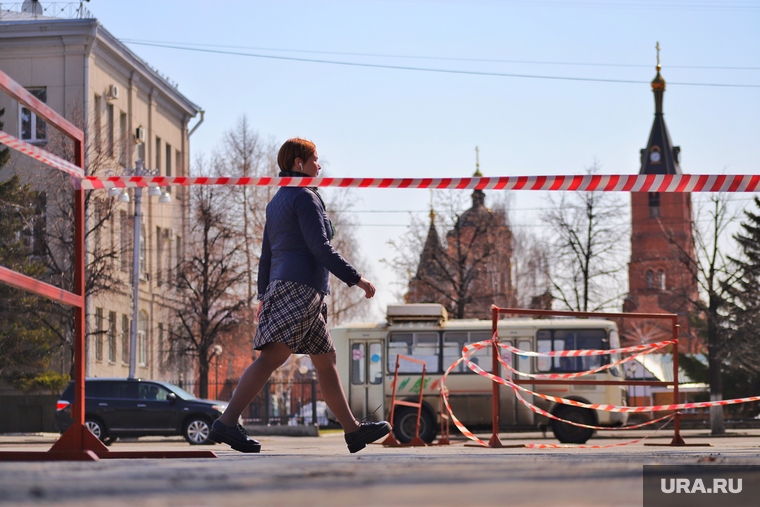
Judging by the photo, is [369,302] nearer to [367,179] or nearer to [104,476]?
[367,179]

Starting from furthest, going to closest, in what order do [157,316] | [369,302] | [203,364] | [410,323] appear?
1. [369,302]
2. [157,316]
3. [203,364]
4. [410,323]

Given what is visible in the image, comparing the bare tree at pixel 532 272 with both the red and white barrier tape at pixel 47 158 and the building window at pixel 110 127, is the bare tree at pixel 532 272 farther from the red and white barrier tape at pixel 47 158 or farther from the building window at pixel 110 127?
the red and white barrier tape at pixel 47 158

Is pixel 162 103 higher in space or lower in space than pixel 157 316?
higher

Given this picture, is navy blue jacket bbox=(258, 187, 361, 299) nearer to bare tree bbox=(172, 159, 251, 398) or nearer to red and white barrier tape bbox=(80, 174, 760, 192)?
red and white barrier tape bbox=(80, 174, 760, 192)

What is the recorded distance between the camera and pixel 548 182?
321 inches

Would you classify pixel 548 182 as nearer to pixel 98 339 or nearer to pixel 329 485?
pixel 329 485

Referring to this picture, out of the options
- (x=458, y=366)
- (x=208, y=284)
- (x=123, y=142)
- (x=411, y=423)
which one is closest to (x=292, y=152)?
(x=411, y=423)

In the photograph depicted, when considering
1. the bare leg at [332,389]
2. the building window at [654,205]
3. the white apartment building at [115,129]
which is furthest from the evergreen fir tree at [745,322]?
the building window at [654,205]

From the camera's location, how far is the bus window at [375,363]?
1060 inches

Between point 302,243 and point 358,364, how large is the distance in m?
20.4

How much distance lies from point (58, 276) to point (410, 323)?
10.9 metres

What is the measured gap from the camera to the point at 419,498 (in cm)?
263

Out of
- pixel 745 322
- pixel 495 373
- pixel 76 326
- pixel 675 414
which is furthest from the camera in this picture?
pixel 745 322

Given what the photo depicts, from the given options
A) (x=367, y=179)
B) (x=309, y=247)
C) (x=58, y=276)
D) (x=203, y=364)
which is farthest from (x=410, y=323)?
(x=309, y=247)
